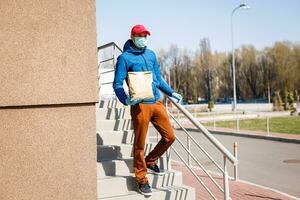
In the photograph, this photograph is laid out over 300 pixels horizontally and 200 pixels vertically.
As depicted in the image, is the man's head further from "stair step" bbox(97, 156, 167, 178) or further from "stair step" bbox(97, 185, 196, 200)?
"stair step" bbox(97, 185, 196, 200)

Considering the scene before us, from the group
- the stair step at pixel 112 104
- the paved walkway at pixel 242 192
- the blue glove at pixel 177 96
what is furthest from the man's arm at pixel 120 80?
the paved walkway at pixel 242 192

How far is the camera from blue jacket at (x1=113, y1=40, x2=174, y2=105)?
4.30 metres

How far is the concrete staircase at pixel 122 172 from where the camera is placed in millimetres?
4391

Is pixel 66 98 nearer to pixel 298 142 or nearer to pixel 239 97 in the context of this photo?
pixel 298 142

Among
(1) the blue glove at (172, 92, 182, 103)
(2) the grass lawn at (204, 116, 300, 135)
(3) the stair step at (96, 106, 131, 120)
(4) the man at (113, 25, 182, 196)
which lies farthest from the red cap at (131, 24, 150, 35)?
(2) the grass lawn at (204, 116, 300, 135)

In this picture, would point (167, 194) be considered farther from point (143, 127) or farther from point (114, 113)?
point (114, 113)

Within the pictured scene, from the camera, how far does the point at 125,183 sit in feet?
14.7

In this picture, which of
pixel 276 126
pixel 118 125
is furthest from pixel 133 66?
pixel 276 126

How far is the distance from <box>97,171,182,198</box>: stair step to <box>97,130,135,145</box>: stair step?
40.9 inches

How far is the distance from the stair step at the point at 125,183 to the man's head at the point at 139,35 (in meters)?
1.68

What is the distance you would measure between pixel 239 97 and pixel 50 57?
7578cm

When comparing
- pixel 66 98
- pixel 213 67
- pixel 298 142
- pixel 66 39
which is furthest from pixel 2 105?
pixel 213 67

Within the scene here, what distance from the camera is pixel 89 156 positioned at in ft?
10.7

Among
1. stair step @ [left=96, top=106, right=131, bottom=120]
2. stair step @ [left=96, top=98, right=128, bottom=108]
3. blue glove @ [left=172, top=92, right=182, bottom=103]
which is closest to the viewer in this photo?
blue glove @ [left=172, top=92, right=182, bottom=103]
